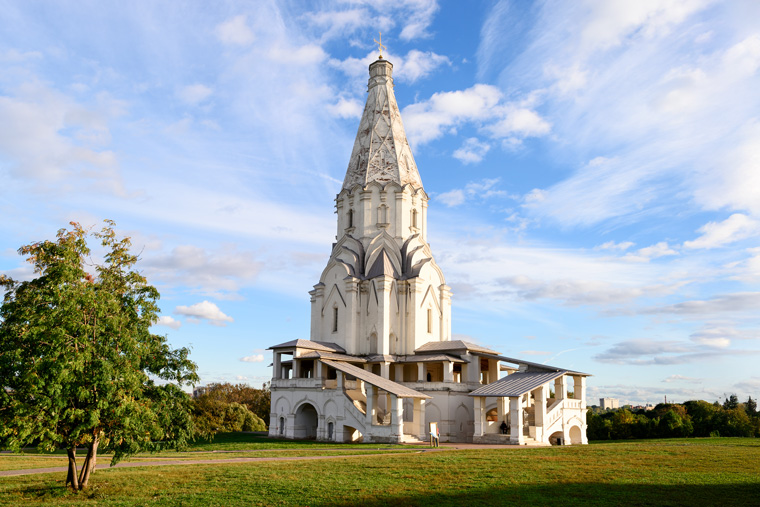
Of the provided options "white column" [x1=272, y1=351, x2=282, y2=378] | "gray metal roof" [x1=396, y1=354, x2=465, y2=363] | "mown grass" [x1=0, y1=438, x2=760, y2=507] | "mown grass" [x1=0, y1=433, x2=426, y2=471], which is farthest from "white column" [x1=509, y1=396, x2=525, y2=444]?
"white column" [x1=272, y1=351, x2=282, y2=378]

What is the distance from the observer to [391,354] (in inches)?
1671

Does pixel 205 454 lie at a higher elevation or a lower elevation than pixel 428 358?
lower

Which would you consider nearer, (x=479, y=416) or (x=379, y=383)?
(x=379, y=383)

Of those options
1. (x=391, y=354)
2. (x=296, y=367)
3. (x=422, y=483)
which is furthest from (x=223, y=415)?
(x=422, y=483)

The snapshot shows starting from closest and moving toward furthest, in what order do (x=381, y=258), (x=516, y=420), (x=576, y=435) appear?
(x=516, y=420), (x=576, y=435), (x=381, y=258)

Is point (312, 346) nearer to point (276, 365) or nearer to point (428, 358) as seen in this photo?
point (276, 365)

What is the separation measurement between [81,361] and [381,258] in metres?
31.1

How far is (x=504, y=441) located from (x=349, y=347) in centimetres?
1343

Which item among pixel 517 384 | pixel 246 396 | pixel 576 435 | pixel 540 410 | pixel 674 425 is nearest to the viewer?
pixel 540 410

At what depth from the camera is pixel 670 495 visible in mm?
14047

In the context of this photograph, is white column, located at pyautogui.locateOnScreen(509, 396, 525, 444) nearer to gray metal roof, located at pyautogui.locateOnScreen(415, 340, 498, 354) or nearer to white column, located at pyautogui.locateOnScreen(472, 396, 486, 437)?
white column, located at pyautogui.locateOnScreen(472, 396, 486, 437)

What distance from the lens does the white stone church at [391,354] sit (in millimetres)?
33719

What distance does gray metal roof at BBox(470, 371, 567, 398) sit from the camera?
32438 millimetres

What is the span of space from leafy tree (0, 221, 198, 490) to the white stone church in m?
18.8
